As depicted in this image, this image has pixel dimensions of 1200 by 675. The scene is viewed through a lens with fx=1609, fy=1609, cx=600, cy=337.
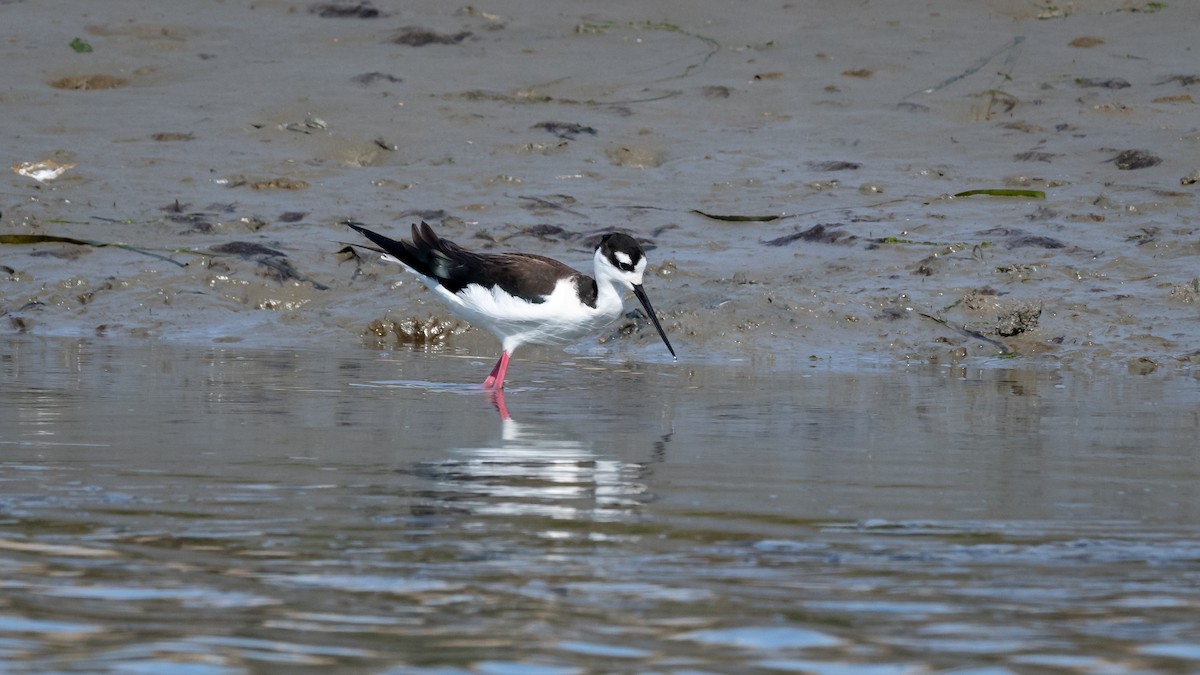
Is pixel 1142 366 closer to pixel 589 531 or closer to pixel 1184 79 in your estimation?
pixel 1184 79

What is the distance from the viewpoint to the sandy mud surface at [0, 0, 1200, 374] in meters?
10.1

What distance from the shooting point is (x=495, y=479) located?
509 centimetres

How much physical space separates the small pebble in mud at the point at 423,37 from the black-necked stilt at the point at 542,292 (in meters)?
6.55

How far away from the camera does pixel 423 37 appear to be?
15.1 metres

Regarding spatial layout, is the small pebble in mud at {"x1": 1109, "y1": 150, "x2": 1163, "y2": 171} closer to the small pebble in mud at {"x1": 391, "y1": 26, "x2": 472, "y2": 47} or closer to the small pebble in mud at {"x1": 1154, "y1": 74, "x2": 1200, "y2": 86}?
the small pebble in mud at {"x1": 1154, "y1": 74, "x2": 1200, "y2": 86}

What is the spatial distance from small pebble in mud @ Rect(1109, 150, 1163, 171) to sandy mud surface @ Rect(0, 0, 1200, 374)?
0.03 metres

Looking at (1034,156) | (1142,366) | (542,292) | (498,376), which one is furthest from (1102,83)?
(498,376)

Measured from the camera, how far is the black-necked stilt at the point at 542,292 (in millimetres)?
8492

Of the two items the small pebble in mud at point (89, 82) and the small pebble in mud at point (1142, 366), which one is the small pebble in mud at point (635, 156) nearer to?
the small pebble in mud at point (89, 82)

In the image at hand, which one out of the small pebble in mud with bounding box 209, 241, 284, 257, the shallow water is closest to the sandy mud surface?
the small pebble in mud with bounding box 209, 241, 284, 257

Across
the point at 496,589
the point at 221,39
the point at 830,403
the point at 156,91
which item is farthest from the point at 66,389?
the point at 221,39

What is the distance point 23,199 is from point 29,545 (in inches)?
344

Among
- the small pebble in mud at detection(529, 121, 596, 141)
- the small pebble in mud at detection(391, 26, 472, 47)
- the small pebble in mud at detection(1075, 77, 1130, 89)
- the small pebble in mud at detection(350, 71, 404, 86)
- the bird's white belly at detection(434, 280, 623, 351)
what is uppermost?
the small pebble in mud at detection(391, 26, 472, 47)

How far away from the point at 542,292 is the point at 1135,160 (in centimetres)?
580
